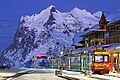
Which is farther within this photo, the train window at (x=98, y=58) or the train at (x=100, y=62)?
the train window at (x=98, y=58)

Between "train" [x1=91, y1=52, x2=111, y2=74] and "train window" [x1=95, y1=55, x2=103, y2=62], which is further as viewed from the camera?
"train window" [x1=95, y1=55, x2=103, y2=62]

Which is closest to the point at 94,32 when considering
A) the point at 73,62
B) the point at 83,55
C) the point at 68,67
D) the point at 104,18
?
the point at 104,18

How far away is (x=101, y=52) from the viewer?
5212cm

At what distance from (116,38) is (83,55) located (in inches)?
424

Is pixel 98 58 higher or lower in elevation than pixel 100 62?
higher

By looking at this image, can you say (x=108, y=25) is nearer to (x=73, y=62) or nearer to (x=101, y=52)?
(x=73, y=62)

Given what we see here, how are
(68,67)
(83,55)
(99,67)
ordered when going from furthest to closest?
(68,67), (83,55), (99,67)

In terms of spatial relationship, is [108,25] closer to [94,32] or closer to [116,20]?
[116,20]

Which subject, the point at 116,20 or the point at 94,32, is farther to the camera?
the point at 94,32

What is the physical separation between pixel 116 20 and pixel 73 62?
34.5ft

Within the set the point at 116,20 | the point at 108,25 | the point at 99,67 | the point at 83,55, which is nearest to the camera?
the point at 99,67

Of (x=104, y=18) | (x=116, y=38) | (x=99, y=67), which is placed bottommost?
(x=99, y=67)

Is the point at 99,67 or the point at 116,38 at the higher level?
the point at 116,38

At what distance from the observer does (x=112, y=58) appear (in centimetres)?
6209
